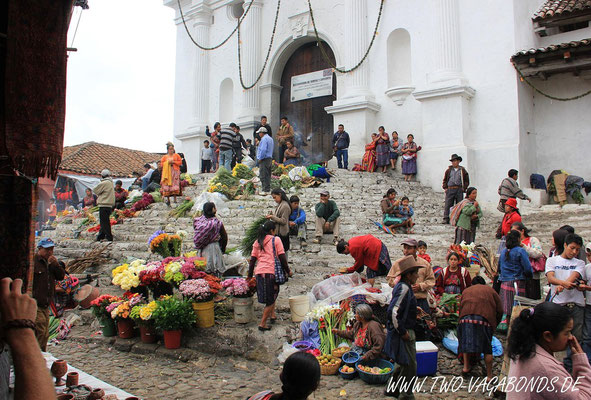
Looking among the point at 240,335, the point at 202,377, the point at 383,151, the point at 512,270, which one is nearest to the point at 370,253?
the point at 512,270

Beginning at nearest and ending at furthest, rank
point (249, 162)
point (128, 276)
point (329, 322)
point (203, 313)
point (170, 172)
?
1. point (329, 322)
2. point (203, 313)
3. point (128, 276)
4. point (170, 172)
5. point (249, 162)

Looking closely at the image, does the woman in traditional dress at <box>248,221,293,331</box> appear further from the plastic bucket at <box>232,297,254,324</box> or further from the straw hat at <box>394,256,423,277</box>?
the straw hat at <box>394,256,423,277</box>

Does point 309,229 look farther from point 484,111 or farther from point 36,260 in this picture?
point 484,111

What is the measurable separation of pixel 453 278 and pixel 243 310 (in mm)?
3011

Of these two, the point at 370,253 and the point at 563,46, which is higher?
the point at 563,46

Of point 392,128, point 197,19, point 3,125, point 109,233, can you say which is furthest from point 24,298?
point 197,19

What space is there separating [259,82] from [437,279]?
626 inches

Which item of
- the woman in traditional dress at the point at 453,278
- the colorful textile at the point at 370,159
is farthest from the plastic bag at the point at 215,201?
the woman in traditional dress at the point at 453,278

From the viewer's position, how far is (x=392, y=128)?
16391mm

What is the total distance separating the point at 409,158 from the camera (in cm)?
1472

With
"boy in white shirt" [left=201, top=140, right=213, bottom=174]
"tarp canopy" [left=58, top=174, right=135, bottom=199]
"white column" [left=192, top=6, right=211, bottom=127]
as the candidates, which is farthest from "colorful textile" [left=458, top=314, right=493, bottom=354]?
"tarp canopy" [left=58, top=174, right=135, bottom=199]

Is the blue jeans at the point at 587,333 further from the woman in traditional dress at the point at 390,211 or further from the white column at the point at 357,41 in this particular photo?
the white column at the point at 357,41

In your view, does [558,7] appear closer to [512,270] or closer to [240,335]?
[512,270]

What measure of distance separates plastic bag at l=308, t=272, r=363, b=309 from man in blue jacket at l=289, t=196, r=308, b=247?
9.11 ft
